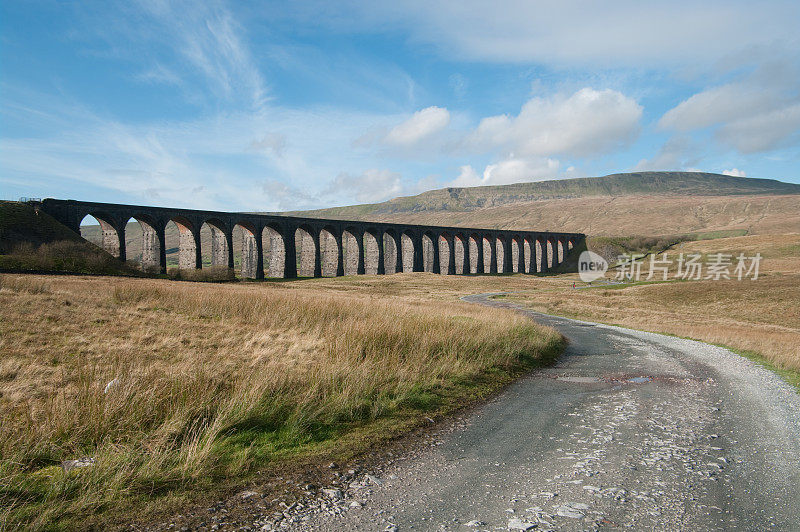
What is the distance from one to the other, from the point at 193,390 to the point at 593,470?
467cm

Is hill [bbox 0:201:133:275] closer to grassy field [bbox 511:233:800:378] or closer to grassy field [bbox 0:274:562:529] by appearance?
grassy field [bbox 0:274:562:529]

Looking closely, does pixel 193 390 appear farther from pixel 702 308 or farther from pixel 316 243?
pixel 316 243

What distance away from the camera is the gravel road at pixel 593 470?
150 inches

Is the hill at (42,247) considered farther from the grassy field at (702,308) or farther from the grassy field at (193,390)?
the grassy field at (702,308)

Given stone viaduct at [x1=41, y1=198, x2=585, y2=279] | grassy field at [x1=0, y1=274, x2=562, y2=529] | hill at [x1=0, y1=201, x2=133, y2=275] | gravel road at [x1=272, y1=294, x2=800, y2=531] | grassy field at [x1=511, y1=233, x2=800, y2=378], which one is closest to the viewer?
gravel road at [x1=272, y1=294, x2=800, y2=531]

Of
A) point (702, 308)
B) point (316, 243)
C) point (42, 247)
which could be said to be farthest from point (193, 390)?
point (316, 243)

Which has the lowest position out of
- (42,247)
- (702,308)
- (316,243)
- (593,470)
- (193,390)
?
(702,308)

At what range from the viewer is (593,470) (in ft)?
15.8

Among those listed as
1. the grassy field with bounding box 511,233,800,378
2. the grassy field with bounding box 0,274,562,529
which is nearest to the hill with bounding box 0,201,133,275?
the grassy field with bounding box 0,274,562,529

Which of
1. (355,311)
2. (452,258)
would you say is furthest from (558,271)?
(355,311)

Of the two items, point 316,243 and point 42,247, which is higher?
point 316,243

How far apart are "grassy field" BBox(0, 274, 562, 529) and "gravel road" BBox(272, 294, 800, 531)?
3.20ft

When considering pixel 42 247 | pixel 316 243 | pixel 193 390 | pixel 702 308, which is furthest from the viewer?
pixel 316 243

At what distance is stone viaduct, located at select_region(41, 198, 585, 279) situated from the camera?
4788cm
